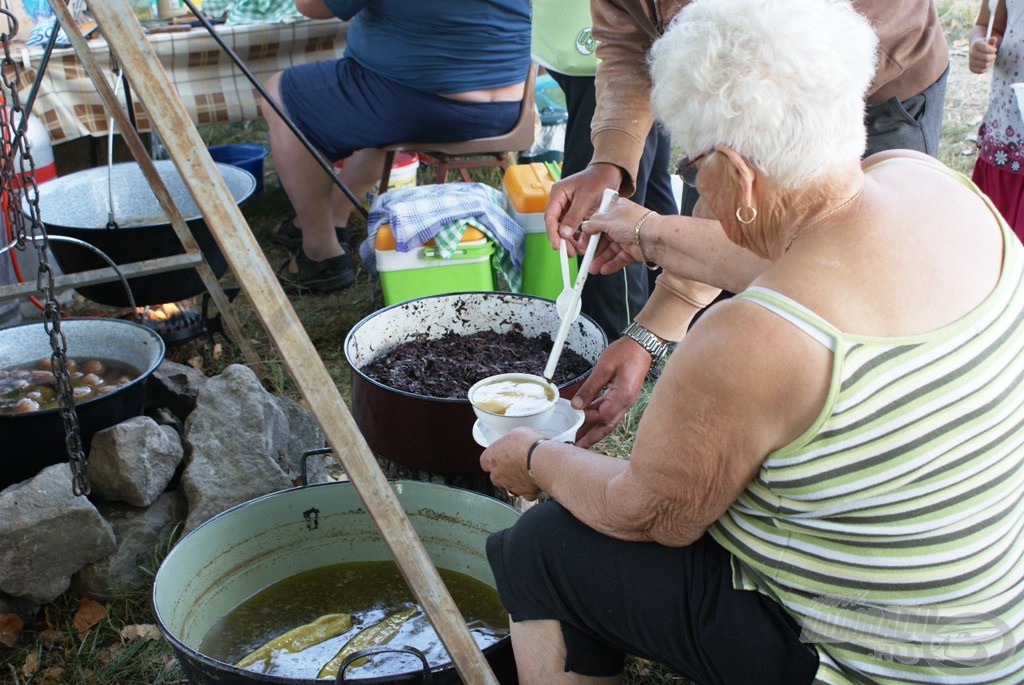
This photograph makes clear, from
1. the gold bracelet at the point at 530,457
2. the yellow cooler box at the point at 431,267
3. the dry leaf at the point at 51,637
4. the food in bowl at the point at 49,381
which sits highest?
the gold bracelet at the point at 530,457

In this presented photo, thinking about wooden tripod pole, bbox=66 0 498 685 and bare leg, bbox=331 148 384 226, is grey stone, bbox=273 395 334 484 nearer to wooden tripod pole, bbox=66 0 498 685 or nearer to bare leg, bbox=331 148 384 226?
wooden tripod pole, bbox=66 0 498 685

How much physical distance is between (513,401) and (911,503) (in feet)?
3.28

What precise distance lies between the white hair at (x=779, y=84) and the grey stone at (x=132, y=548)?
6.48 ft

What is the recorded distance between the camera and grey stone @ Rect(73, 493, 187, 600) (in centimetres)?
255

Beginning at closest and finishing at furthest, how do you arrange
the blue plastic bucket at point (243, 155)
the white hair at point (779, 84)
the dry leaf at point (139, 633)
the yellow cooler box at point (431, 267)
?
1. the white hair at point (779, 84)
2. the dry leaf at point (139, 633)
3. the yellow cooler box at point (431, 267)
4. the blue plastic bucket at point (243, 155)

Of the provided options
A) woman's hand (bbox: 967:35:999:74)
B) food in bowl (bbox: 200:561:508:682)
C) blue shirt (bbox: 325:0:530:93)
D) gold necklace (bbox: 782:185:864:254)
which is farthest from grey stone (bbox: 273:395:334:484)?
woman's hand (bbox: 967:35:999:74)

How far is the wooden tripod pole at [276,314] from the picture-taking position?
3.90ft

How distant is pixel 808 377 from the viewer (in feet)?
4.10

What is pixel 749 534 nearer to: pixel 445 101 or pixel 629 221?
pixel 629 221

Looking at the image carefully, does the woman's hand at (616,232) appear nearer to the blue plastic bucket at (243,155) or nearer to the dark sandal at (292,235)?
the dark sandal at (292,235)

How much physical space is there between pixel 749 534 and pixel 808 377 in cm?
35

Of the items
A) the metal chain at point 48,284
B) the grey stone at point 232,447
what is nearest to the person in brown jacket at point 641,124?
the grey stone at point 232,447

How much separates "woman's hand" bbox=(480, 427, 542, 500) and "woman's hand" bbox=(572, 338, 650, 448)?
40 centimetres

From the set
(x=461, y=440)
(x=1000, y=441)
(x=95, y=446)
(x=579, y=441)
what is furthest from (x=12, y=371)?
(x=1000, y=441)
